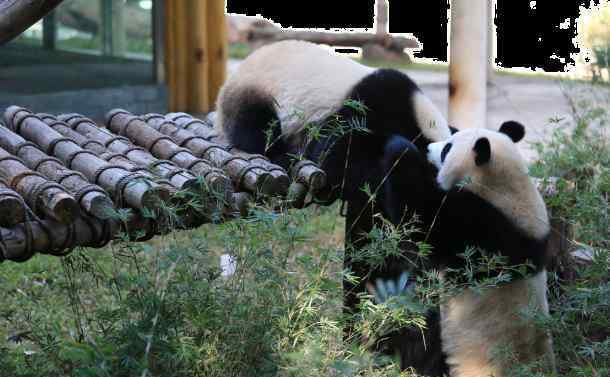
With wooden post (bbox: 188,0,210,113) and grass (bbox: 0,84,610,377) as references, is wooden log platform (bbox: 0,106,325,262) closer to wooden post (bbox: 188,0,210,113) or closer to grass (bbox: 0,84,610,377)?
grass (bbox: 0,84,610,377)

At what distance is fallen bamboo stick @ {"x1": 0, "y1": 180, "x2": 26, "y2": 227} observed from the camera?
2.49 metres

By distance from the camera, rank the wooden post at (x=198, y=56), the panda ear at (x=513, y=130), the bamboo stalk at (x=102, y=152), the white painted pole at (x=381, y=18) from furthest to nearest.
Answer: the white painted pole at (x=381, y=18) < the wooden post at (x=198, y=56) < the panda ear at (x=513, y=130) < the bamboo stalk at (x=102, y=152)

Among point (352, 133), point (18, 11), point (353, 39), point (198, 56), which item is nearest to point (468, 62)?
point (352, 133)

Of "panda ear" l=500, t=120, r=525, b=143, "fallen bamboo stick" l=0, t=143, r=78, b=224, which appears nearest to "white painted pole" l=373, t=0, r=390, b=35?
"panda ear" l=500, t=120, r=525, b=143

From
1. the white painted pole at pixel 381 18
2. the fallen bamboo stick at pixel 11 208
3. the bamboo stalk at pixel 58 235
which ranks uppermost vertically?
the white painted pole at pixel 381 18

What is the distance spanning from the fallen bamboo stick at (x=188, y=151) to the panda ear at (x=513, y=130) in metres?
0.87

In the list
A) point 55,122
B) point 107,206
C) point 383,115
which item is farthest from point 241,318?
point 55,122

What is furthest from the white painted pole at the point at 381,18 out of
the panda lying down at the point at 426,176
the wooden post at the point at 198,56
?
the panda lying down at the point at 426,176

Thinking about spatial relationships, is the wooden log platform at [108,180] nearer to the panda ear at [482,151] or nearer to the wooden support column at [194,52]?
the panda ear at [482,151]

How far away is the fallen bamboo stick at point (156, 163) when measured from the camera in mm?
2824

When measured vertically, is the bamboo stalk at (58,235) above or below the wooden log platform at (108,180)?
below

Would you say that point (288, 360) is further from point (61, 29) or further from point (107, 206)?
point (61, 29)

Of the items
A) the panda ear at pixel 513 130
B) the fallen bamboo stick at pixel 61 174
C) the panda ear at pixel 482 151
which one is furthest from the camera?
the panda ear at pixel 513 130

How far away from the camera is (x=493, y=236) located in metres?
2.96
